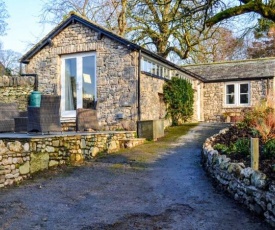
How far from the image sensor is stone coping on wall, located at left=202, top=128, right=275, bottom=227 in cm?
407

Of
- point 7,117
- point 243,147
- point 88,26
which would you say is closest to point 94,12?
point 88,26

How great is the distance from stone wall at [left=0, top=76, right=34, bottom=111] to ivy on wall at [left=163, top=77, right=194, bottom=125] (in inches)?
246

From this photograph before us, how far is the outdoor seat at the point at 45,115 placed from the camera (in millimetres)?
7742

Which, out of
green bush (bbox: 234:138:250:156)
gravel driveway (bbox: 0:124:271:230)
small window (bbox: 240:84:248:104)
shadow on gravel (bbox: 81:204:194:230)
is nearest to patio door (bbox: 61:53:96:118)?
gravel driveway (bbox: 0:124:271:230)

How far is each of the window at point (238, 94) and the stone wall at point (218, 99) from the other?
1.15 feet

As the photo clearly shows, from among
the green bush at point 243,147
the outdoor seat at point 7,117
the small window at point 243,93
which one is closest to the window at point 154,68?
the outdoor seat at point 7,117

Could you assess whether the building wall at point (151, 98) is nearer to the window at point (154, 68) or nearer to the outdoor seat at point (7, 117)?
the window at point (154, 68)

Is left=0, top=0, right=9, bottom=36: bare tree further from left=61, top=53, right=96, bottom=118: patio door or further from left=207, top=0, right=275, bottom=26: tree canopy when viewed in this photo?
left=207, top=0, right=275, bottom=26: tree canopy

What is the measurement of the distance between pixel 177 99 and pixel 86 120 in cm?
621

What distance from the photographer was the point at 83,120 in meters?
9.91

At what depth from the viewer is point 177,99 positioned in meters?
14.9

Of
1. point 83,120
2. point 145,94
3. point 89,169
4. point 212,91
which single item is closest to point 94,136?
point 83,120

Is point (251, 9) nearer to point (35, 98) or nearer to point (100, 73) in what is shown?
point (100, 73)

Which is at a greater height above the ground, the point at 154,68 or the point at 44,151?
the point at 154,68
